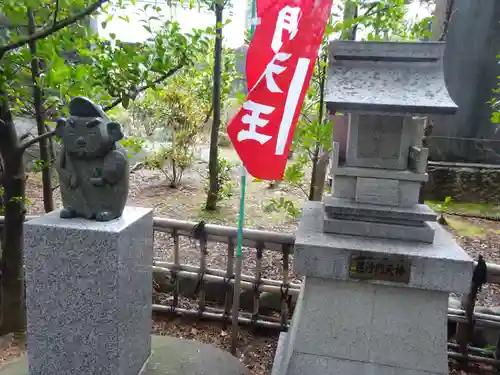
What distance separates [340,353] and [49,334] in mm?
2020

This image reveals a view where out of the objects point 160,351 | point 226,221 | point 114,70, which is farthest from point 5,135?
point 226,221

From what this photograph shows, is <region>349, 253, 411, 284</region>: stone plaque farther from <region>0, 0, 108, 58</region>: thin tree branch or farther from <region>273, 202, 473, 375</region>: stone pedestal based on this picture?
<region>0, 0, 108, 58</region>: thin tree branch

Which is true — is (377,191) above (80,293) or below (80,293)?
above

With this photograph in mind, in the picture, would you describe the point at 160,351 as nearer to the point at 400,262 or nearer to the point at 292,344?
the point at 292,344

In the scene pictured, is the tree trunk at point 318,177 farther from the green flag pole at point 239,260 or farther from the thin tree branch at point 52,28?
the thin tree branch at point 52,28

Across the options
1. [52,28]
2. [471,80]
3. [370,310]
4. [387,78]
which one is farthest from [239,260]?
[471,80]

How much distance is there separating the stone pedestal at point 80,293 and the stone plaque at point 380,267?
1.54 metres

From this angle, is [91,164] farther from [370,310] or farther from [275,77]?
[370,310]

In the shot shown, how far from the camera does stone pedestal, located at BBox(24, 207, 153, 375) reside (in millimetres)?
2449

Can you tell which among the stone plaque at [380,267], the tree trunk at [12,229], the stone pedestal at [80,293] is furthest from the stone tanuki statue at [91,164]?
the stone plaque at [380,267]

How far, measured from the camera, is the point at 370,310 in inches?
111

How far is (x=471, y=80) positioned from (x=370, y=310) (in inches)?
283

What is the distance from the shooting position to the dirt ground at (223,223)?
404 centimetres

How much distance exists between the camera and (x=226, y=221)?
268 inches
